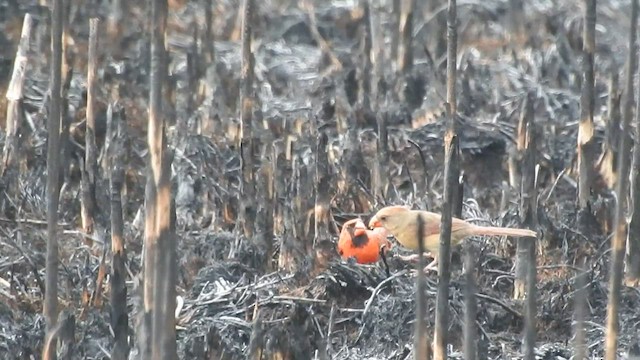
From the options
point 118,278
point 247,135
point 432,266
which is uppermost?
point 247,135

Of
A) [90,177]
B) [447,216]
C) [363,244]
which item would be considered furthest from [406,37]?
[447,216]

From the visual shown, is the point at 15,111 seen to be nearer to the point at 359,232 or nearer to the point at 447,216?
the point at 359,232

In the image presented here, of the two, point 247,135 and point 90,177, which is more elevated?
point 247,135

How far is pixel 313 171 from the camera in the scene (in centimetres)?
840

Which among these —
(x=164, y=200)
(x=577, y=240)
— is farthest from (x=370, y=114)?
(x=164, y=200)

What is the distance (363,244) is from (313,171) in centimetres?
81

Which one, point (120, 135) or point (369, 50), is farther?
point (369, 50)

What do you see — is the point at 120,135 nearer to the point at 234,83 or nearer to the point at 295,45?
the point at 234,83

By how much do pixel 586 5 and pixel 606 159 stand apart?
0.87 meters

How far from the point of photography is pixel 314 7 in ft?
43.5

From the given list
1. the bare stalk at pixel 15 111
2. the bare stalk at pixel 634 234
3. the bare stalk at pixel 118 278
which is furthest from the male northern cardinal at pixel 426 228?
the bare stalk at pixel 15 111

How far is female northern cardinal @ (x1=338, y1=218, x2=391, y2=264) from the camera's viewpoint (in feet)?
25.2

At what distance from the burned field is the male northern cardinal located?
9cm

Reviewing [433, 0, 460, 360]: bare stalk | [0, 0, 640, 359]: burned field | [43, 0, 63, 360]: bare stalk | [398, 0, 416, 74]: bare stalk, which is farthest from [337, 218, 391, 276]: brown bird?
[398, 0, 416, 74]: bare stalk
